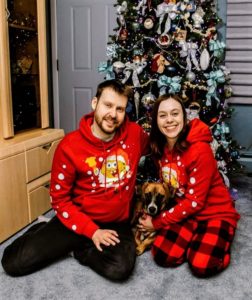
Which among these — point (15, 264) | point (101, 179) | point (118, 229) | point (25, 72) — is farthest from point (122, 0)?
point (15, 264)

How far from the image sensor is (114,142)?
2041 millimetres

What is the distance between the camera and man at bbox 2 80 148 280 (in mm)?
1886

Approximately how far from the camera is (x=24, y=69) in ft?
8.93

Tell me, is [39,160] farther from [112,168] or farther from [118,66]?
[118,66]

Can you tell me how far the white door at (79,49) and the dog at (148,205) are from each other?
6.40ft

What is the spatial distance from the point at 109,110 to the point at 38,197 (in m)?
0.99

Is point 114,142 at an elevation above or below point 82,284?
above

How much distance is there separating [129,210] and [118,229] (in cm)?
14

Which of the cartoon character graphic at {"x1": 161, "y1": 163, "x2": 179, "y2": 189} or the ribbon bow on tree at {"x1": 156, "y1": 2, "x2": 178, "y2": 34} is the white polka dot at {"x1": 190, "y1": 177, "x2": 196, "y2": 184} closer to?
the cartoon character graphic at {"x1": 161, "y1": 163, "x2": 179, "y2": 189}

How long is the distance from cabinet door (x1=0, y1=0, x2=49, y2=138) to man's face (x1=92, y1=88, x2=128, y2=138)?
0.79 m

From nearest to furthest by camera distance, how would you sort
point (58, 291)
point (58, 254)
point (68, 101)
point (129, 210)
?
point (58, 291)
point (58, 254)
point (129, 210)
point (68, 101)

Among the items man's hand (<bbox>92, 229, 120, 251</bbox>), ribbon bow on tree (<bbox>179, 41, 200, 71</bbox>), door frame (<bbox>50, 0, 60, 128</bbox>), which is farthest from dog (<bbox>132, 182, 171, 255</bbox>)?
door frame (<bbox>50, 0, 60, 128</bbox>)

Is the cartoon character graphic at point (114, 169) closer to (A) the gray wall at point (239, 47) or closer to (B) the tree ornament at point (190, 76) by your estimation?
(B) the tree ornament at point (190, 76)

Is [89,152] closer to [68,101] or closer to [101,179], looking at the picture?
[101,179]
